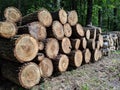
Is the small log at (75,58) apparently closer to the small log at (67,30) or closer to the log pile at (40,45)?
the log pile at (40,45)

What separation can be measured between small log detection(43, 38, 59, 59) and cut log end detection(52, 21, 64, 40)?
169 mm

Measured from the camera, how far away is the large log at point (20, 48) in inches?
193

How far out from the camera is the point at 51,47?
5910mm

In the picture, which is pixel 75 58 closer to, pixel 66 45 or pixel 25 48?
pixel 66 45

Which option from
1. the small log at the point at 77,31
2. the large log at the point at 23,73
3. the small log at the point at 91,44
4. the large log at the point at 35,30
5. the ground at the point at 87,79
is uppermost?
the large log at the point at 35,30

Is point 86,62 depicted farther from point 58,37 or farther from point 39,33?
point 39,33

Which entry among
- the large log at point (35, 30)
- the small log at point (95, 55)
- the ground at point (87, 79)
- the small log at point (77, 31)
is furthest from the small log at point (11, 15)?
Answer: the small log at point (95, 55)

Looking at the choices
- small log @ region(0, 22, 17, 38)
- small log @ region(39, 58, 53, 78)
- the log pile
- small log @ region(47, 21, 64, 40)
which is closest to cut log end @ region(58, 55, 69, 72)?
the log pile

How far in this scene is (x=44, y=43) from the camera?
5758 mm

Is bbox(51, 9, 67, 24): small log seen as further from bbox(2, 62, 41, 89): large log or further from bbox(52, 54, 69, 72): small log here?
bbox(2, 62, 41, 89): large log

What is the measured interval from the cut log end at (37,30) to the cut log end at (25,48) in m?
0.38

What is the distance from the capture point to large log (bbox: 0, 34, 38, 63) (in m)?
4.89

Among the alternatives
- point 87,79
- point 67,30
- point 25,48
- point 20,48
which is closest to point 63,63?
point 87,79

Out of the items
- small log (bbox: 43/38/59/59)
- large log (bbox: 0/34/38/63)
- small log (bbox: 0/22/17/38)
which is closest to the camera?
large log (bbox: 0/34/38/63)
